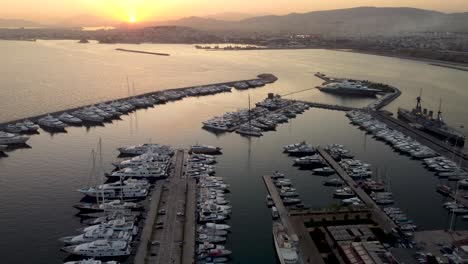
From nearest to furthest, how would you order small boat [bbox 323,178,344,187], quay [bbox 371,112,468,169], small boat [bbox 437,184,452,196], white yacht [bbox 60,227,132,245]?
white yacht [bbox 60,227,132,245], small boat [bbox 437,184,452,196], small boat [bbox 323,178,344,187], quay [bbox 371,112,468,169]

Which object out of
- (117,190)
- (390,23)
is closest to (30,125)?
(117,190)

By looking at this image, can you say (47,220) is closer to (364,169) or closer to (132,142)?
(132,142)

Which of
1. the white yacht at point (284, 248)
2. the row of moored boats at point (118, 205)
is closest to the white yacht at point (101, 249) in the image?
the row of moored boats at point (118, 205)

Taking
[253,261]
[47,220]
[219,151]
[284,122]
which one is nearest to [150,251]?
[253,261]

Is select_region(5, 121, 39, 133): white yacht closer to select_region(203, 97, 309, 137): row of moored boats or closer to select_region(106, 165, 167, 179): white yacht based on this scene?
select_region(106, 165, 167, 179): white yacht

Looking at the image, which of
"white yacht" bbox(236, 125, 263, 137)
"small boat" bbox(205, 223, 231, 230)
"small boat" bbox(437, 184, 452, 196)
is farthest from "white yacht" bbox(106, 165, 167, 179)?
"small boat" bbox(437, 184, 452, 196)

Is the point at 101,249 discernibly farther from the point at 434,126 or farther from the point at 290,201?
the point at 434,126
